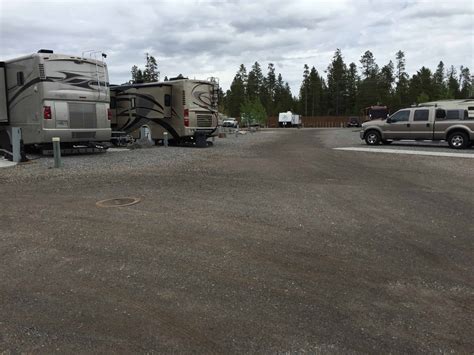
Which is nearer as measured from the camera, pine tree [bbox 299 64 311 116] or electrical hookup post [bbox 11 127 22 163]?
electrical hookup post [bbox 11 127 22 163]

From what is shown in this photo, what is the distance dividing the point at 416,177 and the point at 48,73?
11.7m

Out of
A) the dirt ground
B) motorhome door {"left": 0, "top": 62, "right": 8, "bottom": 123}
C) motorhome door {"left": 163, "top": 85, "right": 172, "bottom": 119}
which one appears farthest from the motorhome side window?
the dirt ground

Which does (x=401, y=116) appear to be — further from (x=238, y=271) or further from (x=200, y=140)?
(x=238, y=271)

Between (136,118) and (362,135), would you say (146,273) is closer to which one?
(136,118)

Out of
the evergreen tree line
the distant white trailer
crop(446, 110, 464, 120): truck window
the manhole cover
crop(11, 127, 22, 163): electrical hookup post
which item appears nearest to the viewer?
the manhole cover

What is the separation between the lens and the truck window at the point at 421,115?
20819 mm

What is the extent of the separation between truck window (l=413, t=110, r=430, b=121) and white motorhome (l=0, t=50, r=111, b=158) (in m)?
14.0

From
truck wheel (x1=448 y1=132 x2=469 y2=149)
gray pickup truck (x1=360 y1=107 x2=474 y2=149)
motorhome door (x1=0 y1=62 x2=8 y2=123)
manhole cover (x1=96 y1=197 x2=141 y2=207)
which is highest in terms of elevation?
motorhome door (x1=0 y1=62 x2=8 y2=123)

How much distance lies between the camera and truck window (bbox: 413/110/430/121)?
20.8m

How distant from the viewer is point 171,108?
21703 mm

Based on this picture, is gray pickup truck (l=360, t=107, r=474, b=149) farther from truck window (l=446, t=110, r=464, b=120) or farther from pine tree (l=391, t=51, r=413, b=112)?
pine tree (l=391, t=51, r=413, b=112)

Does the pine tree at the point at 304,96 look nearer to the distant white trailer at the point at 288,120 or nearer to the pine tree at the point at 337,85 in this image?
the pine tree at the point at 337,85

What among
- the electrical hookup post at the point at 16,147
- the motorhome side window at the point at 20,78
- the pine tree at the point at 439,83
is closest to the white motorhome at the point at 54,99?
the motorhome side window at the point at 20,78

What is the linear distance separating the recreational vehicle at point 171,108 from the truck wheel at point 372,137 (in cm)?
780
